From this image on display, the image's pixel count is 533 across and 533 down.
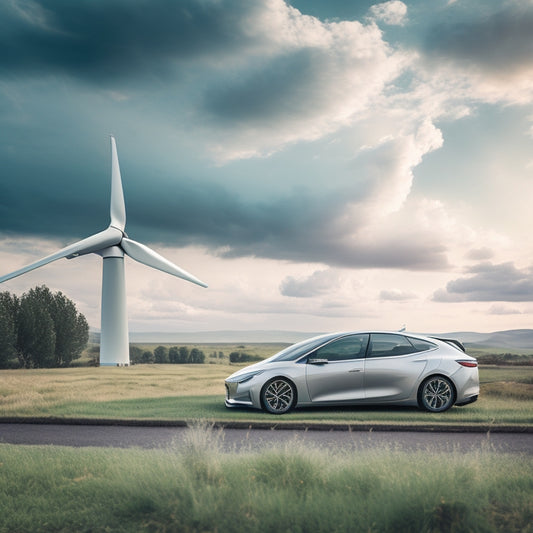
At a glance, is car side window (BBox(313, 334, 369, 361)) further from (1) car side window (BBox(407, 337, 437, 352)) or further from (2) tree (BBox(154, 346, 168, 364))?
(2) tree (BBox(154, 346, 168, 364))

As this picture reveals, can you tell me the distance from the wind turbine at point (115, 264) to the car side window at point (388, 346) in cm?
2553

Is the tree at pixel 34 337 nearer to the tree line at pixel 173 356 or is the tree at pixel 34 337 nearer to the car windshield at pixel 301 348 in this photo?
the tree line at pixel 173 356

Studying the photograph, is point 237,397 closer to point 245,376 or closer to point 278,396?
point 245,376

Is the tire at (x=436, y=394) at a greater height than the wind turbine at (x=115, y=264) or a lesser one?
lesser

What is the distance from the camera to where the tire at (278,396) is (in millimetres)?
11633

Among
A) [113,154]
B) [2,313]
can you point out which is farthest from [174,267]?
[2,313]

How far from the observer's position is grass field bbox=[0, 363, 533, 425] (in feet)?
36.8

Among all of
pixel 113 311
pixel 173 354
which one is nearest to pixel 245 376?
pixel 113 311

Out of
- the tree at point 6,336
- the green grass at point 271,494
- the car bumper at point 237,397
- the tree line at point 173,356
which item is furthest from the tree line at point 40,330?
the green grass at point 271,494

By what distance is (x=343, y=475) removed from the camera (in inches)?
225

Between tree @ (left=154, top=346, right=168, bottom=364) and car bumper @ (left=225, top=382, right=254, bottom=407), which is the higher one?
tree @ (left=154, top=346, right=168, bottom=364)

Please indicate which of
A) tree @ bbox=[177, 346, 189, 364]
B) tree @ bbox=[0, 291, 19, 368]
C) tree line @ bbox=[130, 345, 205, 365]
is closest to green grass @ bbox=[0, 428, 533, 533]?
tree @ bbox=[0, 291, 19, 368]

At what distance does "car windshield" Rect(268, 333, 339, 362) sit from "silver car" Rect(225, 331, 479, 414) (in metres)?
0.04

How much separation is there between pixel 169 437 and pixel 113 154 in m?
32.0
